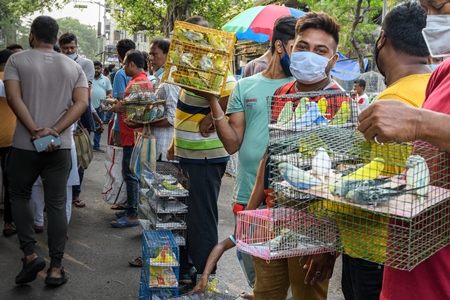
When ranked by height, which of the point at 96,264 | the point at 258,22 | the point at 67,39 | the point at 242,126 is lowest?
the point at 96,264

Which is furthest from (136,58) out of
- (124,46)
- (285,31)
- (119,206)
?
(285,31)

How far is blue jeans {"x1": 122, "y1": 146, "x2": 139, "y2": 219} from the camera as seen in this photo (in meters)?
6.77

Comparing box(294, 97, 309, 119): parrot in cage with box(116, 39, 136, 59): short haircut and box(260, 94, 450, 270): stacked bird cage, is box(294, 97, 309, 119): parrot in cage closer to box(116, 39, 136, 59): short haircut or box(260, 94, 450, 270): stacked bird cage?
box(260, 94, 450, 270): stacked bird cage

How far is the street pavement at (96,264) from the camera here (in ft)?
15.8

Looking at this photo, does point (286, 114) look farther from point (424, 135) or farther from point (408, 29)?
point (424, 135)

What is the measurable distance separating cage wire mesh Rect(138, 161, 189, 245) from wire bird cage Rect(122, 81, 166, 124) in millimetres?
730

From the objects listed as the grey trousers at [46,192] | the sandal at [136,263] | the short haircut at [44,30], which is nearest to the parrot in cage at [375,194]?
the grey trousers at [46,192]

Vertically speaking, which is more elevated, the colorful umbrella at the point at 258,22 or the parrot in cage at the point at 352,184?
the parrot in cage at the point at 352,184

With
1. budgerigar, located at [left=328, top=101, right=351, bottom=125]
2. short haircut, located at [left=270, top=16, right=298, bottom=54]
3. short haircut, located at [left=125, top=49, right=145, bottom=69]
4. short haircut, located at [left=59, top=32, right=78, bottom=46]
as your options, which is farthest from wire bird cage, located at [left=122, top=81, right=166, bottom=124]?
budgerigar, located at [left=328, top=101, right=351, bottom=125]

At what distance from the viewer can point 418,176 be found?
5.44 feet

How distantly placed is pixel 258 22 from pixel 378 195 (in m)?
9.89

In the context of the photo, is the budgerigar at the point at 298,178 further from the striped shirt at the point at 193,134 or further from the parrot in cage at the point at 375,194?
the striped shirt at the point at 193,134

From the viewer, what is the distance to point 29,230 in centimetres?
491

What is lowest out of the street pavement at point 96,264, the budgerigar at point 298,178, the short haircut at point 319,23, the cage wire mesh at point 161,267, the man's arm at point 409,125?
the street pavement at point 96,264
